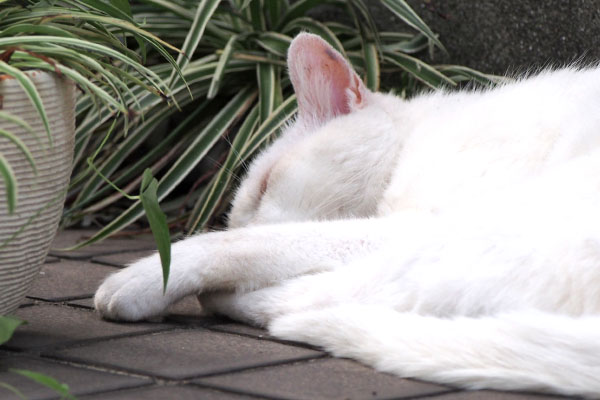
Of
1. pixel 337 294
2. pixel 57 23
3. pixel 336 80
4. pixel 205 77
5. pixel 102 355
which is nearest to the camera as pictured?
pixel 102 355

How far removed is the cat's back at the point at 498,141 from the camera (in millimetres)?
1892

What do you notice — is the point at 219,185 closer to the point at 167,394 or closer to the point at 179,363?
the point at 179,363

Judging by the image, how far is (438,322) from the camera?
1.45 m

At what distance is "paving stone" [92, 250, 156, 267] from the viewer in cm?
260

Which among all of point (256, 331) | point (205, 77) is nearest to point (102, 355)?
point (256, 331)

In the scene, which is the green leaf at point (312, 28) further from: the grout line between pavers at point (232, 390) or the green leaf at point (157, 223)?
the grout line between pavers at point (232, 390)

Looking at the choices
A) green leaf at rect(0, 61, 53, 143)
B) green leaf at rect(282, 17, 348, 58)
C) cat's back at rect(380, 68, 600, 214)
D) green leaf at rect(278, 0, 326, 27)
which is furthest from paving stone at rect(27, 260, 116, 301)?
green leaf at rect(278, 0, 326, 27)

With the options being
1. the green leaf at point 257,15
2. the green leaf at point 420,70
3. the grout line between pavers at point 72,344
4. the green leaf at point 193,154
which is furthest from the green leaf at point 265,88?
the grout line between pavers at point 72,344

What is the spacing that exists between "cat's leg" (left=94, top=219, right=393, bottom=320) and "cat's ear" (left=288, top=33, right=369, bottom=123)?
527 millimetres

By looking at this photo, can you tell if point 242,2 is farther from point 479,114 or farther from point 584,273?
point 584,273

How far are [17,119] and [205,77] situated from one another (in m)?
1.86

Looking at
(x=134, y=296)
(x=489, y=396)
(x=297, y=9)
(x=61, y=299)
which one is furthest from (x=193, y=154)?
(x=489, y=396)

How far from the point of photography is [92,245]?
2.96 meters

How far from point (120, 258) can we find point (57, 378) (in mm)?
1286
